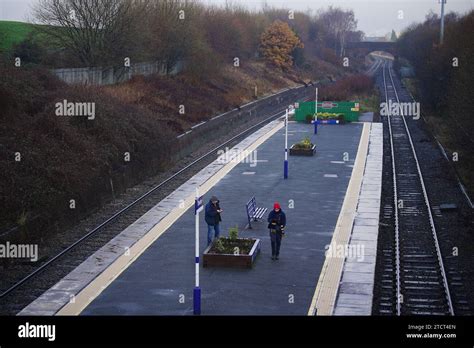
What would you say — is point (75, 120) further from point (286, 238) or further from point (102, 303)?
point (102, 303)

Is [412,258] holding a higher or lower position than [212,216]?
lower

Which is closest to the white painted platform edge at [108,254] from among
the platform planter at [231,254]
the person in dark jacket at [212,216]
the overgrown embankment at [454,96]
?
the person in dark jacket at [212,216]

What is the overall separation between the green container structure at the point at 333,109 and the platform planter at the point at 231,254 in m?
32.5

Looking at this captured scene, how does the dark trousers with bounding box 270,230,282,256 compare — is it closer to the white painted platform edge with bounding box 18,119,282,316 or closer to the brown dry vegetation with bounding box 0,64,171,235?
the white painted platform edge with bounding box 18,119,282,316

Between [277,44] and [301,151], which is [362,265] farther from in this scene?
[277,44]

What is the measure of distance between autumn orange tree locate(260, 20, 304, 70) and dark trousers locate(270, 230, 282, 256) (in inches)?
2876

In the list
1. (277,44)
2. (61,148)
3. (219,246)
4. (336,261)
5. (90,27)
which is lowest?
(336,261)

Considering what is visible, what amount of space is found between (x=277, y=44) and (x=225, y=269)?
249ft

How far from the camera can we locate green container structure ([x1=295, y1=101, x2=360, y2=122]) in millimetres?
49188

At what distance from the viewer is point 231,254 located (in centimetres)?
1711

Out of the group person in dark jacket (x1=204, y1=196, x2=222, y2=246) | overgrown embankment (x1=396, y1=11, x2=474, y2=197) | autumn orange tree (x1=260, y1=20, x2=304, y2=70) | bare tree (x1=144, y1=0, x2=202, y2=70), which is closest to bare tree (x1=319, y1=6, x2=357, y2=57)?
autumn orange tree (x1=260, y1=20, x2=304, y2=70)

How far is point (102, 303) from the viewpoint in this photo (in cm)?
1466

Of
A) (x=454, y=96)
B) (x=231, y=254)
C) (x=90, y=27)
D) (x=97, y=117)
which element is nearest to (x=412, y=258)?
(x=231, y=254)

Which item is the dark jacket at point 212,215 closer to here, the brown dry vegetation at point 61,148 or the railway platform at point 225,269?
the railway platform at point 225,269
